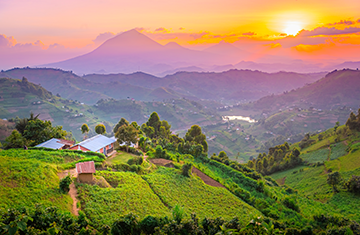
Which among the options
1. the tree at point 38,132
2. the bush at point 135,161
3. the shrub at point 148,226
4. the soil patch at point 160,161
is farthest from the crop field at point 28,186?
the tree at point 38,132

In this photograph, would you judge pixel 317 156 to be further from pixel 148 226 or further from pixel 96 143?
pixel 148 226

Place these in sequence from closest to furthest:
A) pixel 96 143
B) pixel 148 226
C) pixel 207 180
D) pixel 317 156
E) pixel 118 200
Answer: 1. pixel 148 226
2. pixel 118 200
3. pixel 207 180
4. pixel 96 143
5. pixel 317 156

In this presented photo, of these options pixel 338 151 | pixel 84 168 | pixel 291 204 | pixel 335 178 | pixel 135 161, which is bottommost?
pixel 338 151

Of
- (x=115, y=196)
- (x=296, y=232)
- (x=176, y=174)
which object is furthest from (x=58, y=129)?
(x=296, y=232)

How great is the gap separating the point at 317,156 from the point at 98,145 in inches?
2348

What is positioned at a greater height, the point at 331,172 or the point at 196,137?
the point at 196,137

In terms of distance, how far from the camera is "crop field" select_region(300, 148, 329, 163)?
5545 cm

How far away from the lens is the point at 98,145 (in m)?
31.3

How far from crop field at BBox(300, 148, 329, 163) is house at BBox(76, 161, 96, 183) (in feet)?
192

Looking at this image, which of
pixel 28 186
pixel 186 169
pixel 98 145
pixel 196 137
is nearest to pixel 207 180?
pixel 186 169

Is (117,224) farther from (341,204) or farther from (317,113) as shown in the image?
(317,113)

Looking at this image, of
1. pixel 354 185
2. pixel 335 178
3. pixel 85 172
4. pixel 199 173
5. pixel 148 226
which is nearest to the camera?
pixel 148 226

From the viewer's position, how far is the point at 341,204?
30.2m

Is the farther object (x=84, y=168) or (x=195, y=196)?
(x=195, y=196)
